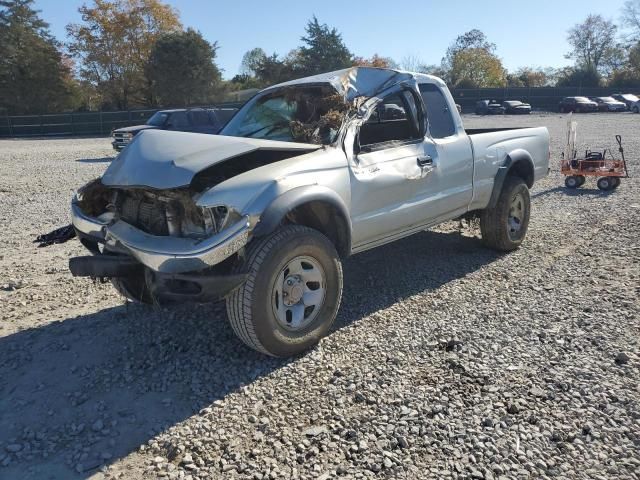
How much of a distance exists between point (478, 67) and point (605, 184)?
7354cm

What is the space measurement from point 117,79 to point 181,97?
30.0 ft

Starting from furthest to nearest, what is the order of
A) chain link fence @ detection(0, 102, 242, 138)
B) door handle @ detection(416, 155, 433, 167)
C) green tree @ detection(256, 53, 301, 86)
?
green tree @ detection(256, 53, 301, 86), chain link fence @ detection(0, 102, 242, 138), door handle @ detection(416, 155, 433, 167)

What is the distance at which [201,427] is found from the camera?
3.05 metres

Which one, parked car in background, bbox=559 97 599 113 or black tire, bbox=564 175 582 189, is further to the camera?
parked car in background, bbox=559 97 599 113

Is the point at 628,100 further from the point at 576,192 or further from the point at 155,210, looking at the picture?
the point at 155,210

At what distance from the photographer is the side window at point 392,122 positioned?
4.63 m

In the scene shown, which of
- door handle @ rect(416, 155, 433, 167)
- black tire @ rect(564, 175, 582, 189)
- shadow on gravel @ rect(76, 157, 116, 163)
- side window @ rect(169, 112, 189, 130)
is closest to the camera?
door handle @ rect(416, 155, 433, 167)

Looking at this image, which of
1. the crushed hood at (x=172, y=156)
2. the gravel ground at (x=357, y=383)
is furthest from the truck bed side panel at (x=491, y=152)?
the crushed hood at (x=172, y=156)

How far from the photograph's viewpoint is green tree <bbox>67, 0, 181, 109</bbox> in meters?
50.4

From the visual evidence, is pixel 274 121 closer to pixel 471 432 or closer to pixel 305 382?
pixel 305 382

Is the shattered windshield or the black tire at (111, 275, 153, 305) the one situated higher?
the shattered windshield

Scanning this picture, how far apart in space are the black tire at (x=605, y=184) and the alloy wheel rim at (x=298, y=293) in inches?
334

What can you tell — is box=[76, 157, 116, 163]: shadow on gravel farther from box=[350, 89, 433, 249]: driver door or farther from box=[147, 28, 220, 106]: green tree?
box=[147, 28, 220, 106]: green tree

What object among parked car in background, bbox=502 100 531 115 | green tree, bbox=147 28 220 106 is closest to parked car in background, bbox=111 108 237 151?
green tree, bbox=147 28 220 106
